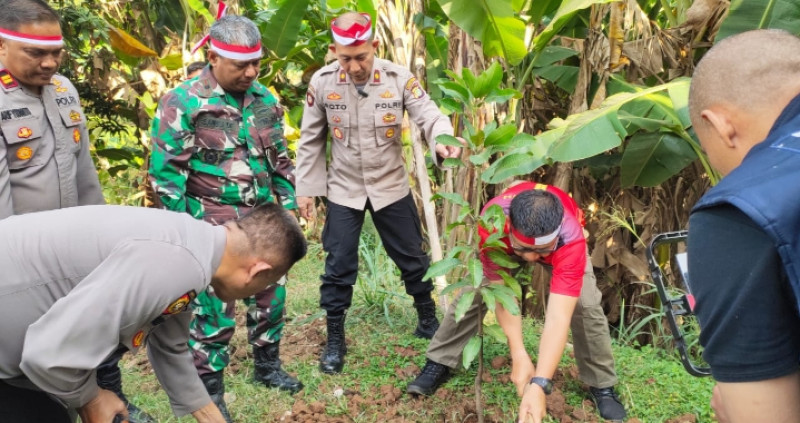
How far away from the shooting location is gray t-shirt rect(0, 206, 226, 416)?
1.77 meters

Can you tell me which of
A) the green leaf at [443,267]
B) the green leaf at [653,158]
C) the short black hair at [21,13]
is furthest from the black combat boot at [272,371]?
the green leaf at [653,158]

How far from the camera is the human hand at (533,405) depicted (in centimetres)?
255

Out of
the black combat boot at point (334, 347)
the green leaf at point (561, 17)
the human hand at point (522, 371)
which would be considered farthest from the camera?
the black combat boot at point (334, 347)

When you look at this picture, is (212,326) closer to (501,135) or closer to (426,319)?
(426,319)

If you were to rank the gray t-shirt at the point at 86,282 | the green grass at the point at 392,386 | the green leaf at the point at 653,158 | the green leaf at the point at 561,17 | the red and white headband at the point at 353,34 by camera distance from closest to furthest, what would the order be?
the gray t-shirt at the point at 86,282
the green grass at the point at 392,386
the red and white headband at the point at 353,34
the green leaf at the point at 561,17
the green leaf at the point at 653,158

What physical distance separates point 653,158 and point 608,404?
5.59 feet

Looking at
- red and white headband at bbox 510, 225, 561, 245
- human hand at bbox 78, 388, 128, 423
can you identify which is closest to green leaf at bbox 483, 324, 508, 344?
red and white headband at bbox 510, 225, 561, 245

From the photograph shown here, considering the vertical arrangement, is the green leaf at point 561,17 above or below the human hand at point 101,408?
above

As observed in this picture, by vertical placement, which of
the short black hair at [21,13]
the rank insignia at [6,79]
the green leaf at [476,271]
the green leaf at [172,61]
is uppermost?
the short black hair at [21,13]

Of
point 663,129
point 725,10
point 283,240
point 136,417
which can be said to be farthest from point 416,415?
point 725,10

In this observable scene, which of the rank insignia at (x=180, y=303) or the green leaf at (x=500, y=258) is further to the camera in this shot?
the green leaf at (x=500, y=258)

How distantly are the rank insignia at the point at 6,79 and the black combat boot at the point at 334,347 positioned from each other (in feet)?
6.70

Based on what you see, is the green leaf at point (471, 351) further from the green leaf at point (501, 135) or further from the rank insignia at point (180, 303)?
the rank insignia at point (180, 303)

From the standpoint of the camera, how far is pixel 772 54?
1.41 meters
